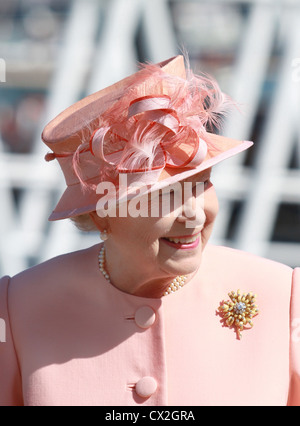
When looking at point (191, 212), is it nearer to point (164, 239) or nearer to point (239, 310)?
point (164, 239)

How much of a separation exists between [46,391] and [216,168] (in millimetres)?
3563

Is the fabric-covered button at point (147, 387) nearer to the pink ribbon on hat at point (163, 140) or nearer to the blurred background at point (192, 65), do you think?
the pink ribbon on hat at point (163, 140)

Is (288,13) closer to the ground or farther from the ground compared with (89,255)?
farther from the ground

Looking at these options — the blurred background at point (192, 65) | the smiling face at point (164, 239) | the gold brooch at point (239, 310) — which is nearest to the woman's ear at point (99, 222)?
the smiling face at point (164, 239)

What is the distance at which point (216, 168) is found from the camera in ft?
17.4

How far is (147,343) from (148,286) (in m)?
0.15

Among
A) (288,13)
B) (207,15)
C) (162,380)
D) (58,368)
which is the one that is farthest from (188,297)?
(207,15)

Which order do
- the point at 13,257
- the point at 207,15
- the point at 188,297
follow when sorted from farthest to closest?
the point at 207,15
the point at 13,257
the point at 188,297

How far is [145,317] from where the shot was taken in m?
1.95

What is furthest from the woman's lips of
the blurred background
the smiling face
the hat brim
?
the blurred background

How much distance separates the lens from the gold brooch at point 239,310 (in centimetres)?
196

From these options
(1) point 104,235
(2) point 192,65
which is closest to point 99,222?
(1) point 104,235
